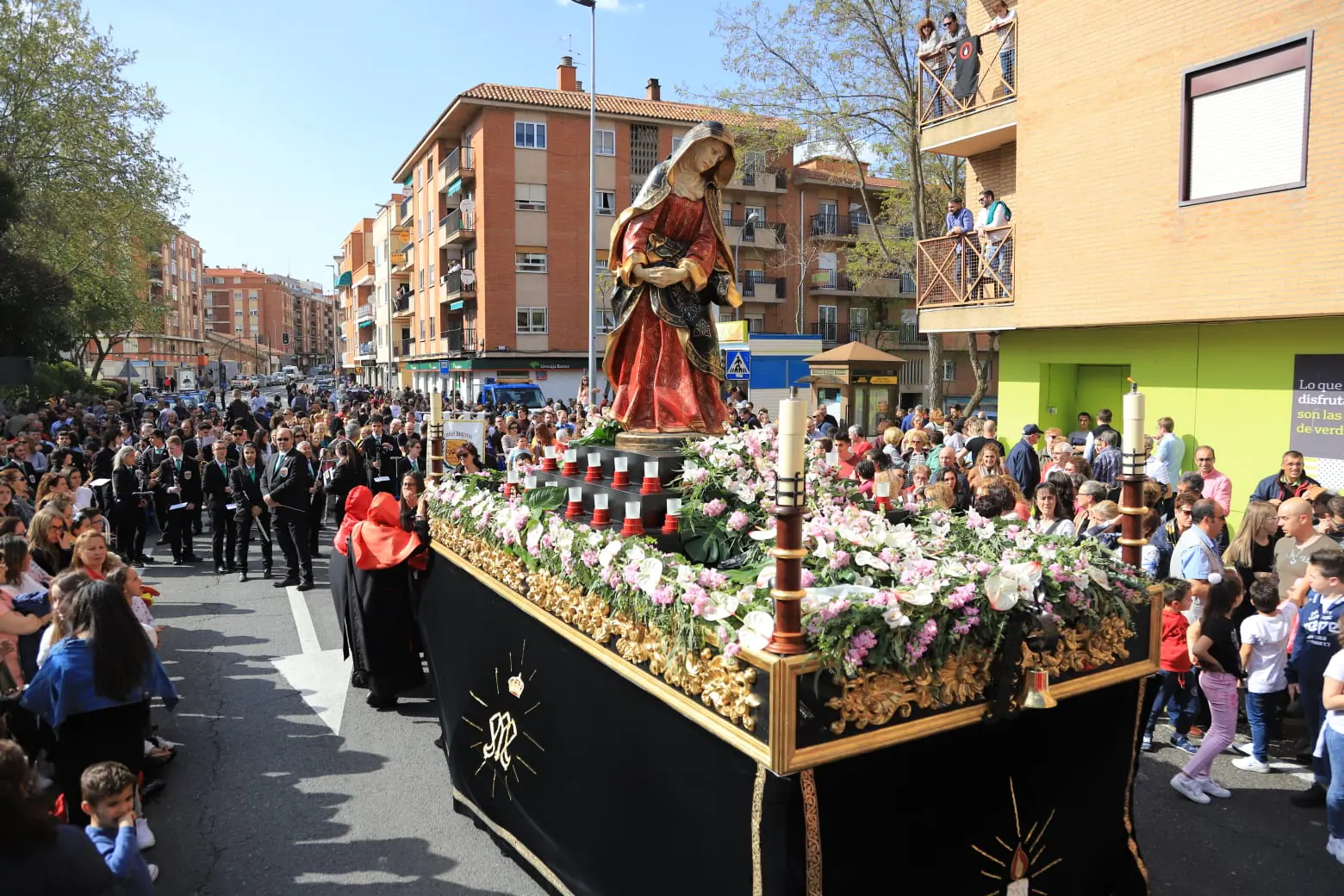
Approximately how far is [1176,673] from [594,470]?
14.2 feet

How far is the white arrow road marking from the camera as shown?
700 cm

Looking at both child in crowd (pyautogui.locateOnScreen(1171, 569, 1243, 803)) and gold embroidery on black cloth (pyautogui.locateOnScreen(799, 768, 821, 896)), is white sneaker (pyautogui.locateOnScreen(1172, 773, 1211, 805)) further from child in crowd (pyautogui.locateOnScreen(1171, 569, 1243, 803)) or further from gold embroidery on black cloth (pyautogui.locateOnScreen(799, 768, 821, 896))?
gold embroidery on black cloth (pyautogui.locateOnScreen(799, 768, 821, 896))

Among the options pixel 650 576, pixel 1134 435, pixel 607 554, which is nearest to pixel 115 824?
pixel 607 554

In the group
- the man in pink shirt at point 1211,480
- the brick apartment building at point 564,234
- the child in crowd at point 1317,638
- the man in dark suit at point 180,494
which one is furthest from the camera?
the brick apartment building at point 564,234

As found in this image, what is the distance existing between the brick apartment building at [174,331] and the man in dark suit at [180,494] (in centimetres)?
6010

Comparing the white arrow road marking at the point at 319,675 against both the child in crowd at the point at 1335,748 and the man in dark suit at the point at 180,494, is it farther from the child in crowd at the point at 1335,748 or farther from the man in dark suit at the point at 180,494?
the child in crowd at the point at 1335,748

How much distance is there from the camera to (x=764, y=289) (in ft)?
140

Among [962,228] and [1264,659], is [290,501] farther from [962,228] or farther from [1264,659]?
[962,228]

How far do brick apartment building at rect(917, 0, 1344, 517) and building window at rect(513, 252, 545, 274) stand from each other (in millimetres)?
25716

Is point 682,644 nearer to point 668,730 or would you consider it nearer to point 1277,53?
point 668,730

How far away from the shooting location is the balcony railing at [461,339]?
131ft

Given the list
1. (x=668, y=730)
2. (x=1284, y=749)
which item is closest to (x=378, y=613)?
(x=668, y=730)

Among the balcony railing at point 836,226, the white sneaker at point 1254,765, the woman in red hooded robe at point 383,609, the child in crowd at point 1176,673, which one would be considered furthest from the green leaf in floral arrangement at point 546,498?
the balcony railing at point 836,226

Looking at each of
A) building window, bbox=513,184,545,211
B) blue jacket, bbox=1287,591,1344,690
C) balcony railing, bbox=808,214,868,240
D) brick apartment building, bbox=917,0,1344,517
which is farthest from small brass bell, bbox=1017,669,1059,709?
balcony railing, bbox=808,214,868,240
